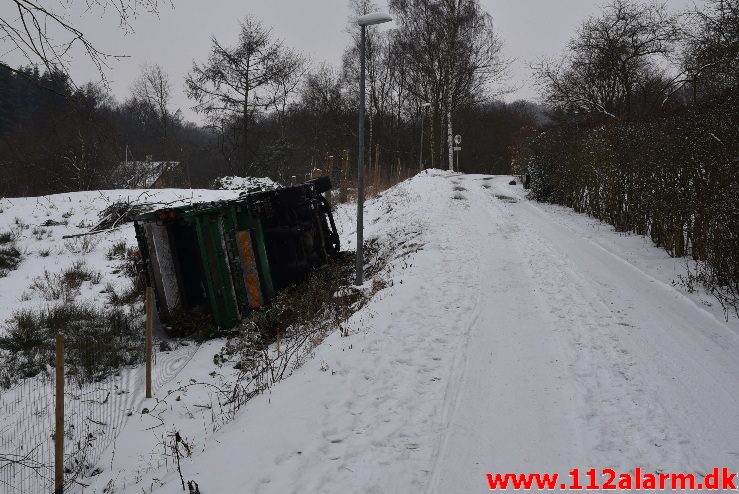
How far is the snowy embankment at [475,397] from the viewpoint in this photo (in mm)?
2994

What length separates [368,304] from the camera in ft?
20.7

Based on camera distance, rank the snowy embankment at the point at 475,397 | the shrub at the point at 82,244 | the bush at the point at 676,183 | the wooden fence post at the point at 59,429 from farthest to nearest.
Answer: the shrub at the point at 82,244 → the bush at the point at 676,183 → the wooden fence post at the point at 59,429 → the snowy embankment at the point at 475,397

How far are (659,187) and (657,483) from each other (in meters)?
6.65

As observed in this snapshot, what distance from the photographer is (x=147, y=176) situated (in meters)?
24.1

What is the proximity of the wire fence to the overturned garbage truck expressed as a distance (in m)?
0.84

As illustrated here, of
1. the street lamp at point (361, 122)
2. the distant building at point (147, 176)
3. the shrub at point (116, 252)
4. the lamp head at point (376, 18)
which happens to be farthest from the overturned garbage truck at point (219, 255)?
the distant building at point (147, 176)

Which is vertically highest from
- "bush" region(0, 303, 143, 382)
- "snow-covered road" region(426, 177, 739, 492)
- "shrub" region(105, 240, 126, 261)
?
"shrub" region(105, 240, 126, 261)

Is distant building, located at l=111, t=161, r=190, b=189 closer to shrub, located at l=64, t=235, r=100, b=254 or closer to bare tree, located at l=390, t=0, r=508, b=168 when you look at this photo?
shrub, located at l=64, t=235, r=100, b=254

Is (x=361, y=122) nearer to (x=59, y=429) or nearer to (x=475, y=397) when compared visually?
(x=475, y=397)

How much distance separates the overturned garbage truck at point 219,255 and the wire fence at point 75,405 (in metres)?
0.84

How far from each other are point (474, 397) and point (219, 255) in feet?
15.0

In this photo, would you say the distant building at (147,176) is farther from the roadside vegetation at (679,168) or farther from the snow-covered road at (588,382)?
the snow-covered road at (588,382)

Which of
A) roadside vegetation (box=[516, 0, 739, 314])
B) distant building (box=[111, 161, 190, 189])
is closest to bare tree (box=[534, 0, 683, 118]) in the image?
roadside vegetation (box=[516, 0, 739, 314])

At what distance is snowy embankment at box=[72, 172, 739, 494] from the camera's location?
9.82 ft
